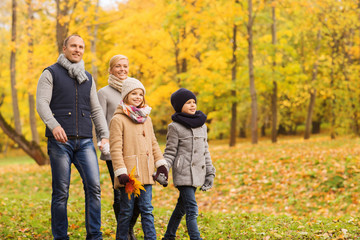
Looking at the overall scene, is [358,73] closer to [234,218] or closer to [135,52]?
[135,52]

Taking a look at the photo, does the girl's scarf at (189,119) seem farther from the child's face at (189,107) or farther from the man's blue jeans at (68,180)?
the man's blue jeans at (68,180)

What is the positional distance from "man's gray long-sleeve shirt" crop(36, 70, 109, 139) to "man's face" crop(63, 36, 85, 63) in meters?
0.33

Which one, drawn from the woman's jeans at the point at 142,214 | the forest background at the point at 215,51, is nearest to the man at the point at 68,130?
the woman's jeans at the point at 142,214

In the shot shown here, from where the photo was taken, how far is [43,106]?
13.6ft

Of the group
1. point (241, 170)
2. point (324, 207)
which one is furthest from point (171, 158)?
point (241, 170)

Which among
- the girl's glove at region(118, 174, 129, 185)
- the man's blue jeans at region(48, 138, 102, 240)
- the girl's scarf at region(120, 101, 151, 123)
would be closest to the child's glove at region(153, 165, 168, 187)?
the girl's glove at region(118, 174, 129, 185)

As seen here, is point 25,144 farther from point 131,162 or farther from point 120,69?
point 131,162

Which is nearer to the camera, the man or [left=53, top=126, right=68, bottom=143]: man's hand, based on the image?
Result: [left=53, top=126, right=68, bottom=143]: man's hand

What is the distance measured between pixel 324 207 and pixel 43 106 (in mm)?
6845

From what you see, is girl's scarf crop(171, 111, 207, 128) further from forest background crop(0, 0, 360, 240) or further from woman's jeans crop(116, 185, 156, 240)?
forest background crop(0, 0, 360, 240)

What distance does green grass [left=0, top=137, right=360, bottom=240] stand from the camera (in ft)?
18.9

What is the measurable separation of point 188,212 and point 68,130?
1.65 m

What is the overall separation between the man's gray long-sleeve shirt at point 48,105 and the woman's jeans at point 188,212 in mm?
1143

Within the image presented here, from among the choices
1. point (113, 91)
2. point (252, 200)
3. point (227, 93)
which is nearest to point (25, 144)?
point (252, 200)
